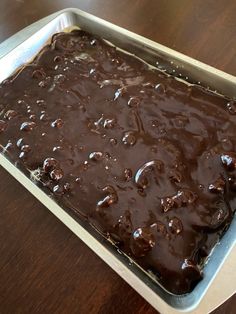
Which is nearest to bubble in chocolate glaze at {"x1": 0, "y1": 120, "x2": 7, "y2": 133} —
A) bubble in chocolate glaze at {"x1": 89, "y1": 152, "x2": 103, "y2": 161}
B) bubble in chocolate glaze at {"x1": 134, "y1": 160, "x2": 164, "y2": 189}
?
bubble in chocolate glaze at {"x1": 89, "y1": 152, "x2": 103, "y2": 161}

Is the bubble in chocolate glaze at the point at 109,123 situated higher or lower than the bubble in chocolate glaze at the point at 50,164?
higher

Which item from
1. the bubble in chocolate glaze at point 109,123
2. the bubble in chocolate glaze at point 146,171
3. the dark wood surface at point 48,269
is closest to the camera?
the dark wood surface at point 48,269

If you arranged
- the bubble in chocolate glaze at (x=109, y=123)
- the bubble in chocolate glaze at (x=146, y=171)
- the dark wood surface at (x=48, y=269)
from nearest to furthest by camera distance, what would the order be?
1. the dark wood surface at (x=48, y=269)
2. the bubble in chocolate glaze at (x=146, y=171)
3. the bubble in chocolate glaze at (x=109, y=123)

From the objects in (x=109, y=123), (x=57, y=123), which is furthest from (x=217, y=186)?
(x=57, y=123)

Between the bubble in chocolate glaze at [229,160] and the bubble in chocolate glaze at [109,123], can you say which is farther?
the bubble in chocolate glaze at [109,123]

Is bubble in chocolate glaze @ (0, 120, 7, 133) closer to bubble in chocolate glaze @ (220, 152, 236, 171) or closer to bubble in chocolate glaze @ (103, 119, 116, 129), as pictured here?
bubble in chocolate glaze @ (103, 119, 116, 129)

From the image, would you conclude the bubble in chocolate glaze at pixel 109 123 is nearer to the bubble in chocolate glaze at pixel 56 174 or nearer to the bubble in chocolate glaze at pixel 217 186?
the bubble in chocolate glaze at pixel 56 174

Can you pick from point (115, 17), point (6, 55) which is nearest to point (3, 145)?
point (6, 55)

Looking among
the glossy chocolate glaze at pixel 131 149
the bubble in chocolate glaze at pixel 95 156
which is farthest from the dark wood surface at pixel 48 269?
the bubble in chocolate glaze at pixel 95 156

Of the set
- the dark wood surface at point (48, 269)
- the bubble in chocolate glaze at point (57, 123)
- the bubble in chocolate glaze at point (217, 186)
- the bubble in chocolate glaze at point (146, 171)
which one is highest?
the bubble in chocolate glaze at point (57, 123)
